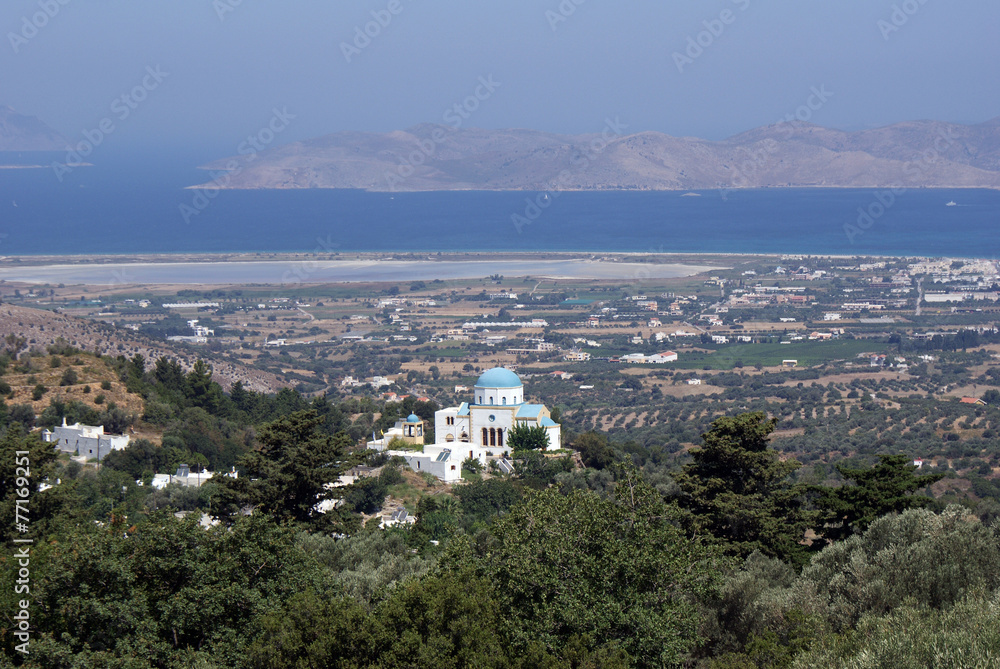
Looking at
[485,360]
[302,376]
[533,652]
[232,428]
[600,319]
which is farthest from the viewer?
[600,319]

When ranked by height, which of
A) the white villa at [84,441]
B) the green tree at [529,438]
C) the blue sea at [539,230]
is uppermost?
the blue sea at [539,230]

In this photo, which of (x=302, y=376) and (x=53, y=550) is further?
(x=302, y=376)

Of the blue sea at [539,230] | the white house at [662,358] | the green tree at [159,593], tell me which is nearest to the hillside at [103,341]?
the white house at [662,358]

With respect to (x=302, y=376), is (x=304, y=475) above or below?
above

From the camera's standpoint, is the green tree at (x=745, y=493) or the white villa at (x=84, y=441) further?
the white villa at (x=84, y=441)

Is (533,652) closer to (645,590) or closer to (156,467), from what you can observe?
(645,590)

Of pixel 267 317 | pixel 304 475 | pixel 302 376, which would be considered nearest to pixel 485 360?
pixel 302 376

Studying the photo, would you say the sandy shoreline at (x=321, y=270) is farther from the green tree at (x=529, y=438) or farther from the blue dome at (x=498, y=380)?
the green tree at (x=529, y=438)
